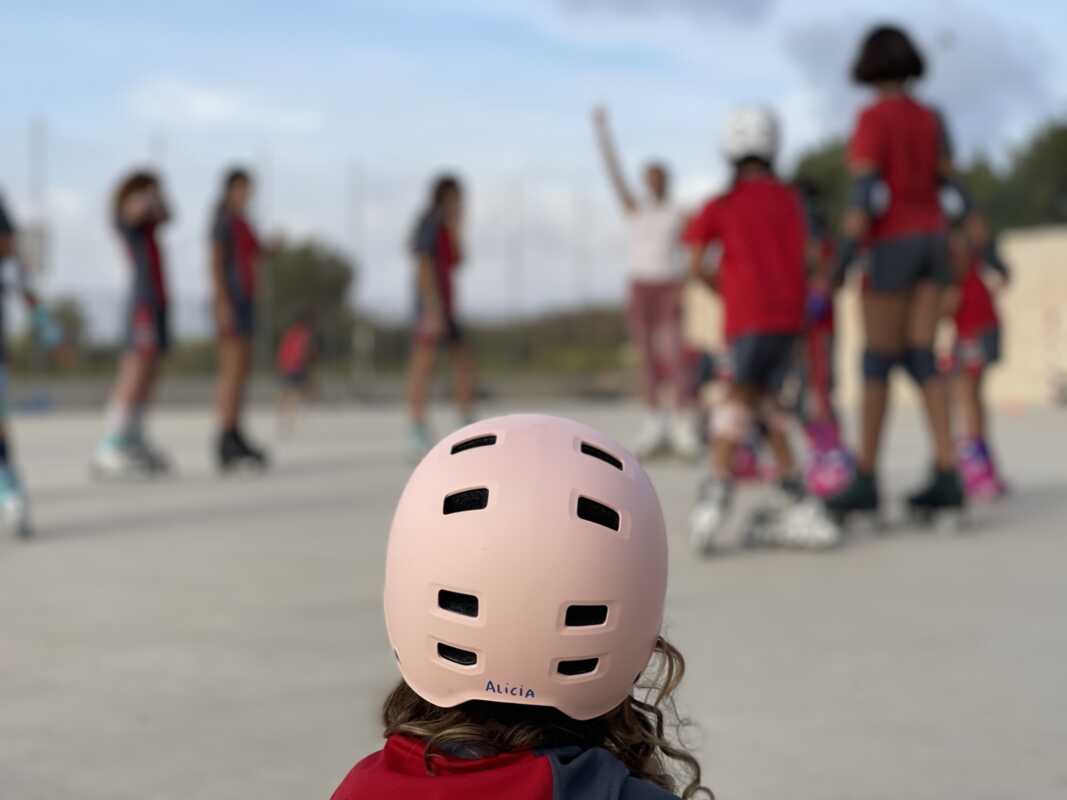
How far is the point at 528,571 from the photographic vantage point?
1.51 metres

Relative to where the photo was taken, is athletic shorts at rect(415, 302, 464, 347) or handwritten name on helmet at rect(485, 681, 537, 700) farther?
athletic shorts at rect(415, 302, 464, 347)

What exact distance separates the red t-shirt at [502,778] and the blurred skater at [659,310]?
8.24 meters

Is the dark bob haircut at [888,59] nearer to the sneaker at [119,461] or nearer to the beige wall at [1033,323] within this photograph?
the sneaker at [119,461]

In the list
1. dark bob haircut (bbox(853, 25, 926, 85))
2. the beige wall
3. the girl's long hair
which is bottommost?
the beige wall

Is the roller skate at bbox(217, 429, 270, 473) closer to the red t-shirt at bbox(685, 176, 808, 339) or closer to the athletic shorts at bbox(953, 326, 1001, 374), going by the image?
the red t-shirt at bbox(685, 176, 808, 339)

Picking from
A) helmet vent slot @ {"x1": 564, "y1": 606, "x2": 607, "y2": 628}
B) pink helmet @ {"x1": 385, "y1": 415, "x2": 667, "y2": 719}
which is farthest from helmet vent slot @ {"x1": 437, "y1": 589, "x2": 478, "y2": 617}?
helmet vent slot @ {"x1": 564, "y1": 606, "x2": 607, "y2": 628}

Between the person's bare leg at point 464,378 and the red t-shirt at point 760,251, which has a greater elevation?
the red t-shirt at point 760,251

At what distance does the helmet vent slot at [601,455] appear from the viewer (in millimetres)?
Result: 1601

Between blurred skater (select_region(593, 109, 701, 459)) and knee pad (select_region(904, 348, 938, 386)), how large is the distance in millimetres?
4071

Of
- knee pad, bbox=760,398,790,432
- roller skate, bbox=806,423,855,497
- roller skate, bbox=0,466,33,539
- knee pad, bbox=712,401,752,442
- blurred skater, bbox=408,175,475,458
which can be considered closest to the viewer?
knee pad, bbox=712,401,752,442

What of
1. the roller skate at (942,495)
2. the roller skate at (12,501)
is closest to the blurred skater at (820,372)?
the roller skate at (942,495)

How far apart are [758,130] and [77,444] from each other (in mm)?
8045

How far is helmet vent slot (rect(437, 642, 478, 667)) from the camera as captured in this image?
1.57 m

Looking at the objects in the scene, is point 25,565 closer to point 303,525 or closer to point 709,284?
point 303,525
